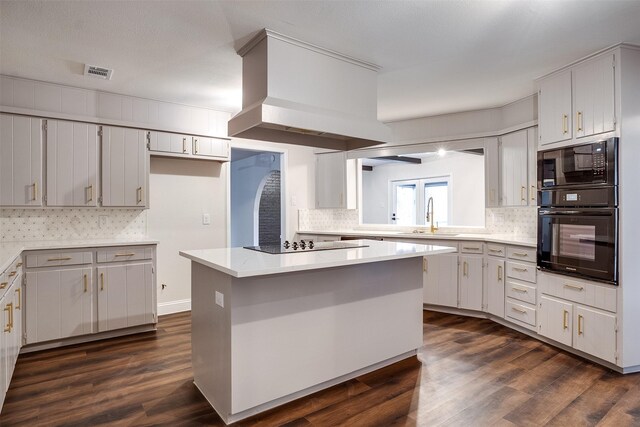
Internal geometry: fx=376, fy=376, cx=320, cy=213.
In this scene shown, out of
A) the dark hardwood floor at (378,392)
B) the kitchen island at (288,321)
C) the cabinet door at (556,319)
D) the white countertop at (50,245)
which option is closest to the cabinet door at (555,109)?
the cabinet door at (556,319)

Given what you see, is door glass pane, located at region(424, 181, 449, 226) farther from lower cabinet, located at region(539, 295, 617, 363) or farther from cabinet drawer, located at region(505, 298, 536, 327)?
lower cabinet, located at region(539, 295, 617, 363)

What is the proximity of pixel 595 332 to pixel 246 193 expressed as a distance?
633 centimetres

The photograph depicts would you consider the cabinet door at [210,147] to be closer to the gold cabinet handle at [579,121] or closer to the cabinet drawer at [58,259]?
the cabinet drawer at [58,259]

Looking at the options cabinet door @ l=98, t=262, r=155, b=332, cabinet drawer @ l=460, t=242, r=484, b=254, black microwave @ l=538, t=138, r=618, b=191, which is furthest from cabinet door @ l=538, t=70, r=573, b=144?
cabinet door @ l=98, t=262, r=155, b=332

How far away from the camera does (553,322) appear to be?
3.26 m

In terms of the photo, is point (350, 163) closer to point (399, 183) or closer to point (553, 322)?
point (399, 183)

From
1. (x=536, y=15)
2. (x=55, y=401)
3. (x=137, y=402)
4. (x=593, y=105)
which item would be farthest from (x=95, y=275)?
(x=593, y=105)

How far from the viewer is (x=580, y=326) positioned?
300 cm

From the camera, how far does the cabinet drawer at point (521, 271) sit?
3.53 metres

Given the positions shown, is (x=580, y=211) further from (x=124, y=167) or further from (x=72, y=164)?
(x=72, y=164)

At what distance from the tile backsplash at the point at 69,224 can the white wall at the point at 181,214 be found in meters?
0.20

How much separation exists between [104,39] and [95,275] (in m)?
2.04

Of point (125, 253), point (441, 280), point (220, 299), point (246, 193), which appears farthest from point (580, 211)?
point (246, 193)

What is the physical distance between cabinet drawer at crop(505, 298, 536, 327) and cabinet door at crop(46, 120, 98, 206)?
425 centimetres
